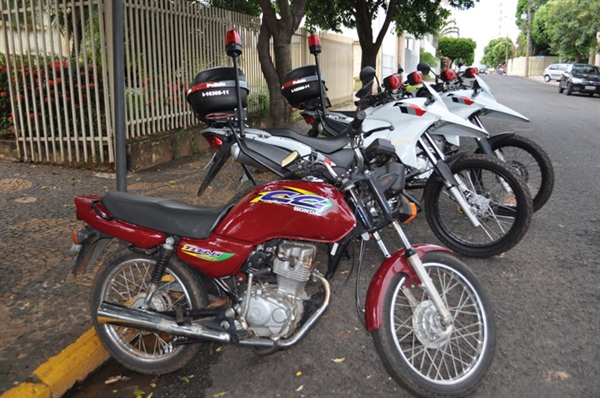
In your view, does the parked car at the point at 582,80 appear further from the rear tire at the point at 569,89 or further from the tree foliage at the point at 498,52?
the tree foliage at the point at 498,52

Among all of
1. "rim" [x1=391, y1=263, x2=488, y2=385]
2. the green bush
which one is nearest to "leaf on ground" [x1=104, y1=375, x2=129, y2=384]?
"rim" [x1=391, y1=263, x2=488, y2=385]

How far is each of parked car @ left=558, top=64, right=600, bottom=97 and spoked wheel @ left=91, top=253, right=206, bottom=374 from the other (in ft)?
87.7

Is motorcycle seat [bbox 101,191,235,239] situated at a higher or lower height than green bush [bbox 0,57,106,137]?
lower

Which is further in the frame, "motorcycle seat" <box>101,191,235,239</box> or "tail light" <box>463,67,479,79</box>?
"tail light" <box>463,67,479,79</box>

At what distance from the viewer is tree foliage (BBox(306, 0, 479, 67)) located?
1459 cm

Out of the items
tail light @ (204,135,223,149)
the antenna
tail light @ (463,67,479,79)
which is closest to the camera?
the antenna

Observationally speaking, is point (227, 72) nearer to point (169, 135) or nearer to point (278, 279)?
point (278, 279)

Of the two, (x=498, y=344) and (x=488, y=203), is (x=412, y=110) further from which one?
(x=498, y=344)

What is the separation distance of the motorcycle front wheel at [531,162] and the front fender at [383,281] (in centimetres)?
293

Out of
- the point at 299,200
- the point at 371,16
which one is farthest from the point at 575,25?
the point at 299,200

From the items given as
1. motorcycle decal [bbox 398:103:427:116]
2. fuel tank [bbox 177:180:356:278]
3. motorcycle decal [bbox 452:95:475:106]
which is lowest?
fuel tank [bbox 177:180:356:278]

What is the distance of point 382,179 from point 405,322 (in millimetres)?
801

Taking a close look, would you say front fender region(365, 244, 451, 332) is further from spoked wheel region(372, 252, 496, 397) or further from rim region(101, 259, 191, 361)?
rim region(101, 259, 191, 361)

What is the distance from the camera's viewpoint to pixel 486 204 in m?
4.61
